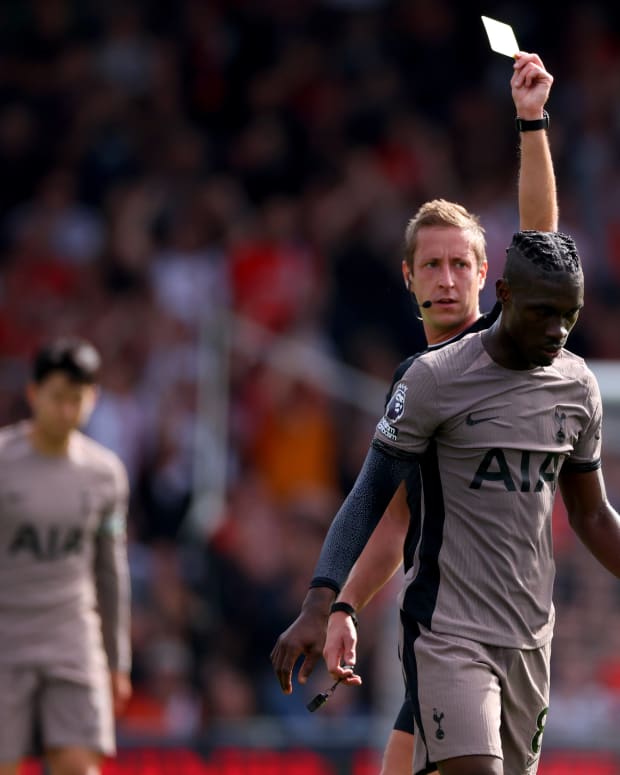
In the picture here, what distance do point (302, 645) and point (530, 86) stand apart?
6.39 ft

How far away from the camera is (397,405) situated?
4.79m

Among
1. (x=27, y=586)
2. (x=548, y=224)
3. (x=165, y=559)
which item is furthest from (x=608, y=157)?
(x=548, y=224)

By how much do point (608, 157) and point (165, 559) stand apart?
4896 mm

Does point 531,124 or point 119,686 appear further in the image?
point 119,686

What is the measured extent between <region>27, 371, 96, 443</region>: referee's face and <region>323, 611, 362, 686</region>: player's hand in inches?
131

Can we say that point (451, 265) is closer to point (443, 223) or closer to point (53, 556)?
point (443, 223)

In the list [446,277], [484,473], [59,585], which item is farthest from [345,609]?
[59,585]

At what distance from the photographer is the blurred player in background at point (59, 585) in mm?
7711

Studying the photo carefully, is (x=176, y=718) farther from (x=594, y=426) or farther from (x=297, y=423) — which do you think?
(x=594, y=426)

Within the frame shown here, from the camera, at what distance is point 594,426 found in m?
4.95

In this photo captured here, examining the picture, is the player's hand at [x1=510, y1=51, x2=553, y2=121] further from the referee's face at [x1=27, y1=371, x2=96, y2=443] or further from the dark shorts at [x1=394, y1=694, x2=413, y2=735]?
the referee's face at [x1=27, y1=371, x2=96, y2=443]

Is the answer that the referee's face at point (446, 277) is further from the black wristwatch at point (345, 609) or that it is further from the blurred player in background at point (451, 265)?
the black wristwatch at point (345, 609)

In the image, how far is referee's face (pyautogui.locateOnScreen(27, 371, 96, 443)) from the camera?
7883 mm

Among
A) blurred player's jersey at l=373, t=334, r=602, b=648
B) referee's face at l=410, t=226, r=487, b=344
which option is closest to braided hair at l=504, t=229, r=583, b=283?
blurred player's jersey at l=373, t=334, r=602, b=648
